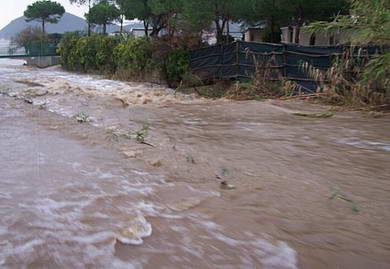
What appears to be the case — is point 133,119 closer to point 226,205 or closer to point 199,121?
point 199,121

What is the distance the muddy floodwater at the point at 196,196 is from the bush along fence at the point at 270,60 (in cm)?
386

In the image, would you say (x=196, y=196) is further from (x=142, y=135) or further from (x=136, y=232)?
(x=142, y=135)

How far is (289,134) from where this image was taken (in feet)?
23.9

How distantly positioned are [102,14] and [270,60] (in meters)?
25.6

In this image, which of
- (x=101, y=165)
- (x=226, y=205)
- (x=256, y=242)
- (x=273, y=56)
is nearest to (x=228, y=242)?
(x=256, y=242)

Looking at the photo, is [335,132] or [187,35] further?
[187,35]

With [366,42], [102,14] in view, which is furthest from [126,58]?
[102,14]

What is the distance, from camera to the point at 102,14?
36062 mm

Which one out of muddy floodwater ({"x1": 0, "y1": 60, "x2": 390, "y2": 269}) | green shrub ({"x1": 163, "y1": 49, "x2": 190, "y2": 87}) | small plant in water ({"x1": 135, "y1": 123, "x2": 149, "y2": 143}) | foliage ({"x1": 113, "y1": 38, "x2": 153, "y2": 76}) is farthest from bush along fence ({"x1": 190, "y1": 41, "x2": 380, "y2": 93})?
small plant in water ({"x1": 135, "y1": 123, "x2": 149, "y2": 143})

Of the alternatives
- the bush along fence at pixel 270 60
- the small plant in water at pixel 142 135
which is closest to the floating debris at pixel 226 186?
the small plant in water at pixel 142 135

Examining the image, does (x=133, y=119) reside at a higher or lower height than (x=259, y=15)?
lower

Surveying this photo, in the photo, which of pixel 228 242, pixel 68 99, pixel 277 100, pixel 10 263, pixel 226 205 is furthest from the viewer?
pixel 68 99

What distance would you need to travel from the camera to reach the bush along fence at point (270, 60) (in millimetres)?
11655

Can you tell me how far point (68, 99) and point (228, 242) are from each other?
430 inches
